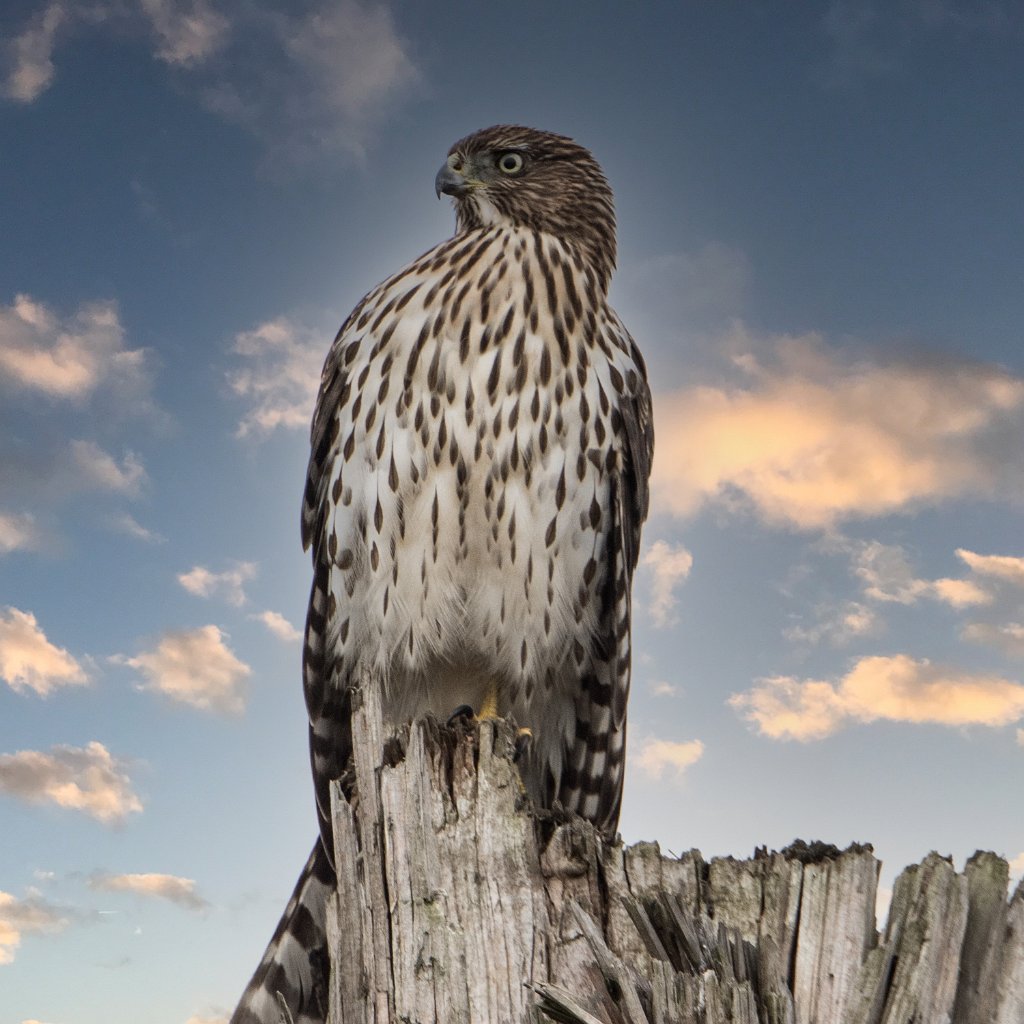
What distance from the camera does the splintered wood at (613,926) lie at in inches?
116

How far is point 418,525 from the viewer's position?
484cm

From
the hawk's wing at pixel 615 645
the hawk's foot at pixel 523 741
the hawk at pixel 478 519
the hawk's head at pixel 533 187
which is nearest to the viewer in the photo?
the hawk at pixel 478 519

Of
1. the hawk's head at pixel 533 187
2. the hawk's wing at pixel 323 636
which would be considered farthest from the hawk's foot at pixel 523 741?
the hawk's head at pixel 533 187

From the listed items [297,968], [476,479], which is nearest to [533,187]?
[476,479]

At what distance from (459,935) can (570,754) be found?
2.14m

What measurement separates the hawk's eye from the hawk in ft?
1.45

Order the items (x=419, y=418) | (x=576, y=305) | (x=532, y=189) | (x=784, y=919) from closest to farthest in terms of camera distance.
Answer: (x=784, y=919) → (x=419, y=418) → (x=576, y=305) → (x=532, y=189)

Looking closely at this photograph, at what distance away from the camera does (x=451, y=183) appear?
591 cm

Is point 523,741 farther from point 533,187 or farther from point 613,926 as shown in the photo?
point 533,187

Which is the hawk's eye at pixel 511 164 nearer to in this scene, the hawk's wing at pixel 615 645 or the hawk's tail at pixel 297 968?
the hawk's wing at pixel 615 645

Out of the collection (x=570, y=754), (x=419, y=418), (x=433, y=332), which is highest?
(x=433, y=332)

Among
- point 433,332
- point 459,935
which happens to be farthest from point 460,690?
point 459,935

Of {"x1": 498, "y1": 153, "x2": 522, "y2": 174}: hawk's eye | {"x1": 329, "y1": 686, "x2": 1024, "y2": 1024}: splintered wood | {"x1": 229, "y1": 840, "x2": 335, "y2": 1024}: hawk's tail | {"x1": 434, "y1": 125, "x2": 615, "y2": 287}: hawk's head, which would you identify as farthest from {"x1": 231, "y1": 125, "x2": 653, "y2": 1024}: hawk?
{"x1": 329, "y1": 686, "x2": 1024, "y2": 1024}: splintered wood

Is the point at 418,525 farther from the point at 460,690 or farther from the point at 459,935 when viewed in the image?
the point at 459,935
